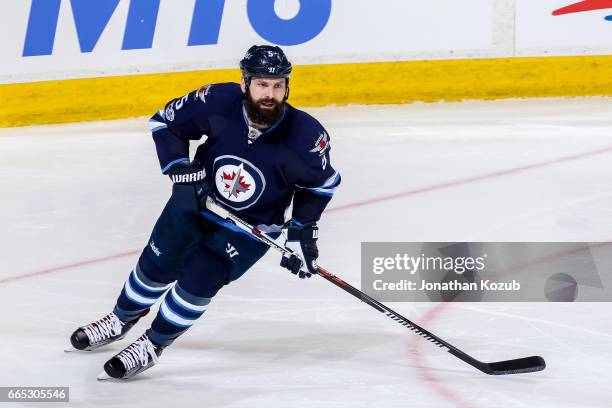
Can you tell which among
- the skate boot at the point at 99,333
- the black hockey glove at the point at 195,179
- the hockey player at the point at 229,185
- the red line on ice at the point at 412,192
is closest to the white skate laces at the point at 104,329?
the skate boot at the point at 99,333

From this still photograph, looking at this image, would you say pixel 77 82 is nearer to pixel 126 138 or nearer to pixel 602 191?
pixel 126 138

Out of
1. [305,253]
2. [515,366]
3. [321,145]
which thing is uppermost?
[321,145]

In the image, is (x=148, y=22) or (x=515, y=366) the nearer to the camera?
(x=515, y=366)

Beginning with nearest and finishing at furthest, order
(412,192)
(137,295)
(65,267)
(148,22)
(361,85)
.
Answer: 1. (137,295)
2. (65,267)
3. (412,192)
4. (148,22)
5. (361,85)

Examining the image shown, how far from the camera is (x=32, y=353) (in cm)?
329

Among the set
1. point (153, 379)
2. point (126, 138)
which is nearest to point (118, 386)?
point (153, 379)

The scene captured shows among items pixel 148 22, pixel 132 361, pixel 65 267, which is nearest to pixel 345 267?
pixel 65 267

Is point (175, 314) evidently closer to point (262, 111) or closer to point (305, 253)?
point (305, 253)

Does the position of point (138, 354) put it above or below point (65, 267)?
below

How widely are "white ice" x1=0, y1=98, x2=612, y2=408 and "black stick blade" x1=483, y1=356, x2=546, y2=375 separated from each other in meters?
0.03

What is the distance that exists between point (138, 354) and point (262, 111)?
768 mm

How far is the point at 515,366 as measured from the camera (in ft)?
10.1

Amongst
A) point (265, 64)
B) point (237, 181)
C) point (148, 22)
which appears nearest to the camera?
point (265, 64)

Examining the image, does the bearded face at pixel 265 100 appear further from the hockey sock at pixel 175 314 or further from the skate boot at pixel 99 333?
the skate boot at pixel 99 333
